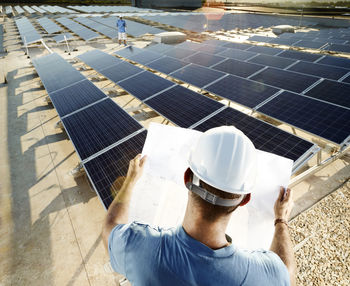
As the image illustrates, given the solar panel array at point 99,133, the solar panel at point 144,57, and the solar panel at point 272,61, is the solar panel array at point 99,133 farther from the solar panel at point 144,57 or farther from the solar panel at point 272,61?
the solar panel at point 272,61

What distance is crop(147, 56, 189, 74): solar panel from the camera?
10.4m

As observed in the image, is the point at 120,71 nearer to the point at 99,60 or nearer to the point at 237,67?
the point at 99,60

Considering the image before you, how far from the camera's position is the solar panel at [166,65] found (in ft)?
34.3

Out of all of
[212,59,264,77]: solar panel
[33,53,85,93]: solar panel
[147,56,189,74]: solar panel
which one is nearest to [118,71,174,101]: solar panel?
[147,56,189,74]: solar panel

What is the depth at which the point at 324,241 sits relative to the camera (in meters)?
4.61

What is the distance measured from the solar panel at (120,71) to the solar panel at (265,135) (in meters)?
5.82

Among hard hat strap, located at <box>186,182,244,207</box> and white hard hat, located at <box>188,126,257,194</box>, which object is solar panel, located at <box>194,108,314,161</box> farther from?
hard hat strap, located at <box>186,182,244,207</box>

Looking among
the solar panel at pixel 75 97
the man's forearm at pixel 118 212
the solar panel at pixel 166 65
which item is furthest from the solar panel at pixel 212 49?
the man's forearm at pixel 118 212

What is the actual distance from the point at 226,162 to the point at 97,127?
520 centimetres

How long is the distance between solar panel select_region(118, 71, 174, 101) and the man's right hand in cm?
614

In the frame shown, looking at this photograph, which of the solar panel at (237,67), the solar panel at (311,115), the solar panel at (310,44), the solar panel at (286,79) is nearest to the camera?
the solar panel at (311,115)

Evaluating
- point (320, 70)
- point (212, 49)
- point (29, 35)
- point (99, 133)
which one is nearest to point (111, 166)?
point (99, 133)

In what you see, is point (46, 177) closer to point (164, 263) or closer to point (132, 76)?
point (132, 76)

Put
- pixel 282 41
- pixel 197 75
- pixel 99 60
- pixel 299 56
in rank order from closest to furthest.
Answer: pixel 197 75
pixel 99 60
pixel 299 56
pixel 282 41
